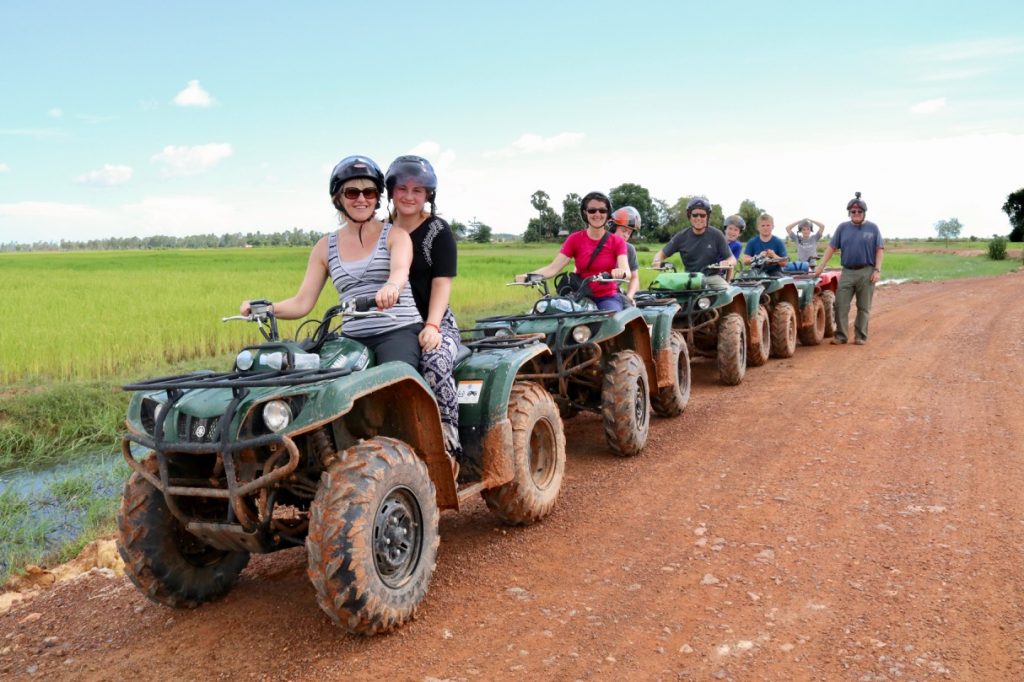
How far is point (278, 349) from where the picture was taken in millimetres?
3824

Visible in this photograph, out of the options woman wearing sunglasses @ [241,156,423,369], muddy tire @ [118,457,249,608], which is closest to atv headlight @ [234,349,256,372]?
woman wearing sunglasses @ [241,156,423,369]

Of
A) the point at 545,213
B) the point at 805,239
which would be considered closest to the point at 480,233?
the point at 545,213

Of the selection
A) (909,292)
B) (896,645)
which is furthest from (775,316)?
(909,292)

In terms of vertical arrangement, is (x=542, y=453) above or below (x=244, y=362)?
below

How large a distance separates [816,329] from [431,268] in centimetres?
991

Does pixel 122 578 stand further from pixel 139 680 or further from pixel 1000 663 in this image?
pixel 1000 663

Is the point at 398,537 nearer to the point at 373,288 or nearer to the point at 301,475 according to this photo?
the point at 301,475

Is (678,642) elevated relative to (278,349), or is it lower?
lower

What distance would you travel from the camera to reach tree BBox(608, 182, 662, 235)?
5350 centimetres

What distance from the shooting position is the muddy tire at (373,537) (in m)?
3.36

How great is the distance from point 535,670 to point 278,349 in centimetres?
178

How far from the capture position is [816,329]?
1308 cm

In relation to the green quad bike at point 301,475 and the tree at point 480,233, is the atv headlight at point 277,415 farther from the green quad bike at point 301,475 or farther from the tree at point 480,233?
the tree at point 480,233

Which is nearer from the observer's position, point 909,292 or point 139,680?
point 139,680
